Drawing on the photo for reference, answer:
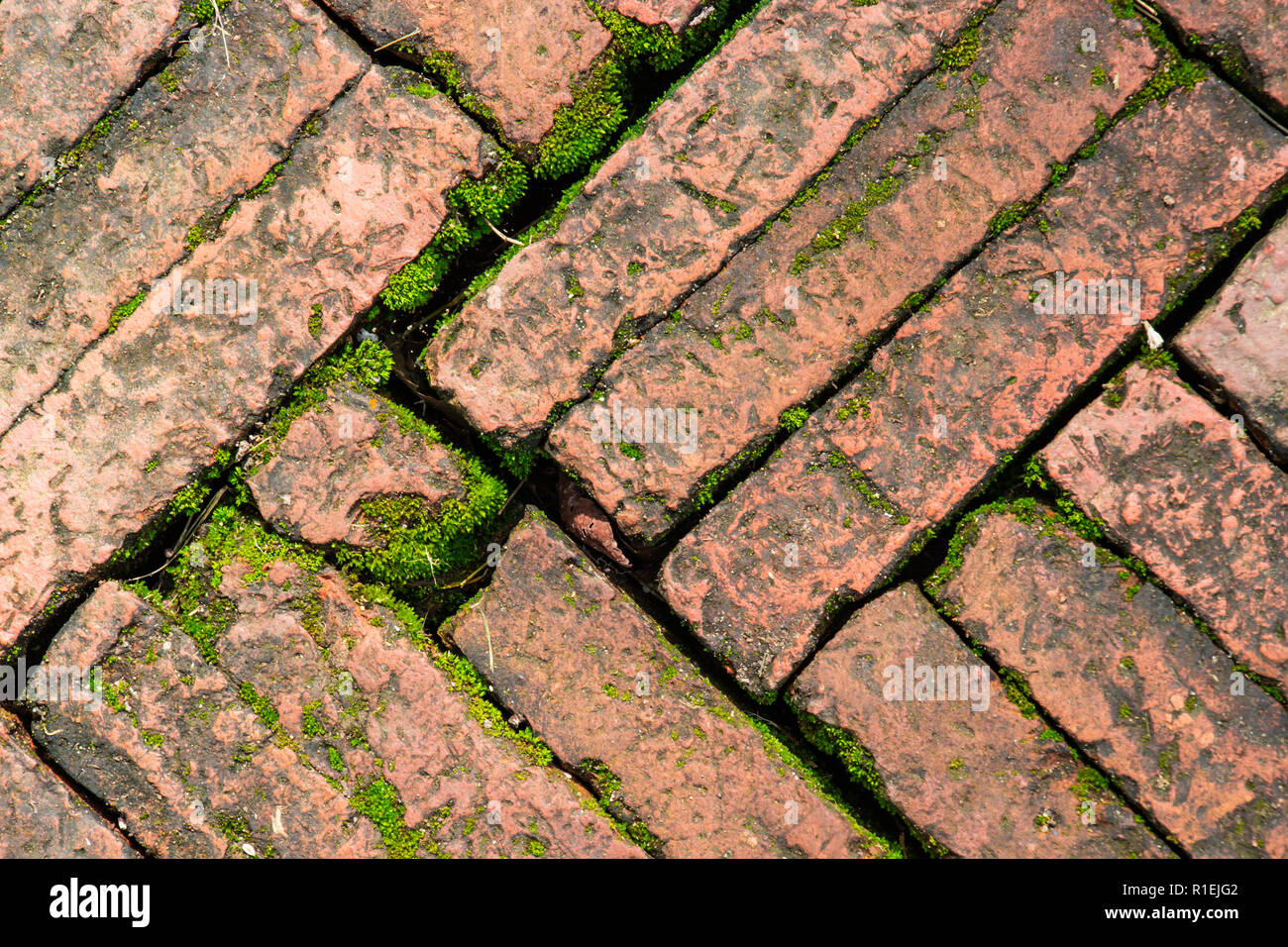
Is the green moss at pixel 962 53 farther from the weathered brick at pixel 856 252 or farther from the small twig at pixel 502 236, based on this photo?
the small twig at pixel 502 236

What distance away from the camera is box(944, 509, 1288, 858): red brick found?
2955 millimetres

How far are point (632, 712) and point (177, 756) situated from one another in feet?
5.87

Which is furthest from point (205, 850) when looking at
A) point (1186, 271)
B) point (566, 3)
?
point (1186, 271)

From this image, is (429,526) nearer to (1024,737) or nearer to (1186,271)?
(1024,737)

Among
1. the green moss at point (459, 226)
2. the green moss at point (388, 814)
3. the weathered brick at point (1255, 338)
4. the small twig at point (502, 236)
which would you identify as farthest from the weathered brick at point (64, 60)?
the weathered brick at point (1255, 338)

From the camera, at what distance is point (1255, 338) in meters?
2.97

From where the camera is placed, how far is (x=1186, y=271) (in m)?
3.02

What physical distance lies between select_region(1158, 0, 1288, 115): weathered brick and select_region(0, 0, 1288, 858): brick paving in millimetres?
15

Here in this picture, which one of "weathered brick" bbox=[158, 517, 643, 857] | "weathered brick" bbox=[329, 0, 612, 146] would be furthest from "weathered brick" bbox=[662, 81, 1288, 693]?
"weathered brick" bbox=[329, 0, 612, 146]

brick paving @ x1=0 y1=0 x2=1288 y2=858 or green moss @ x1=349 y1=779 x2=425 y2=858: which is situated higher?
brick paving @ x1=0 y1=0 x2=1288 y2=858

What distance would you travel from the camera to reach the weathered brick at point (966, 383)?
2992 millimetres

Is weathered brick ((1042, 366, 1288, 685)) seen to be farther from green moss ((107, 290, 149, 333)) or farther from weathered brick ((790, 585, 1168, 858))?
green moss ((107, 290, 149, 333))

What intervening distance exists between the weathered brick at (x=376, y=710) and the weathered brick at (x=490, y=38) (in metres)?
2.02

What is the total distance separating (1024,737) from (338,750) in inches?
105
